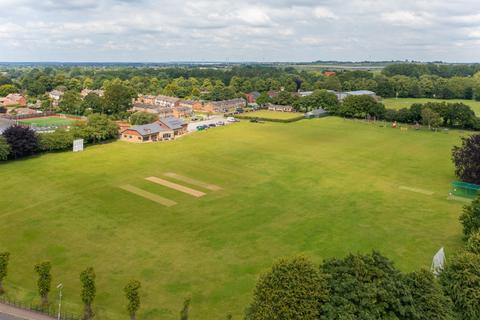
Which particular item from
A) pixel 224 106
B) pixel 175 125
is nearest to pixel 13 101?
pixel 224 106

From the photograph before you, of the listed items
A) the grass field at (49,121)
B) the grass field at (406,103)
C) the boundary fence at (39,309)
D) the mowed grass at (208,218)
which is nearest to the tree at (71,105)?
the grass field at (49,121)

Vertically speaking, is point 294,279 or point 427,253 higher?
point 294,279

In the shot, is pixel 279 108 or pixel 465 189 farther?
pixel 279 108

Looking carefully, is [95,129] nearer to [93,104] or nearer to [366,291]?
[93,104]

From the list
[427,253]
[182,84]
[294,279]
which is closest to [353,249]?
[427,253]

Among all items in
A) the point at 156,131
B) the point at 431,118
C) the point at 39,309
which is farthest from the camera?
the point at 431,118

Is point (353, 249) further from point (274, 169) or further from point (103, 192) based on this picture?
point (103, 192)

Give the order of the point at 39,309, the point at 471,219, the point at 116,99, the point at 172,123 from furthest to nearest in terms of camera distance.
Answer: the point at 116,99 → the point at 172,123 → the point at 471,219 → the point at 39,309
